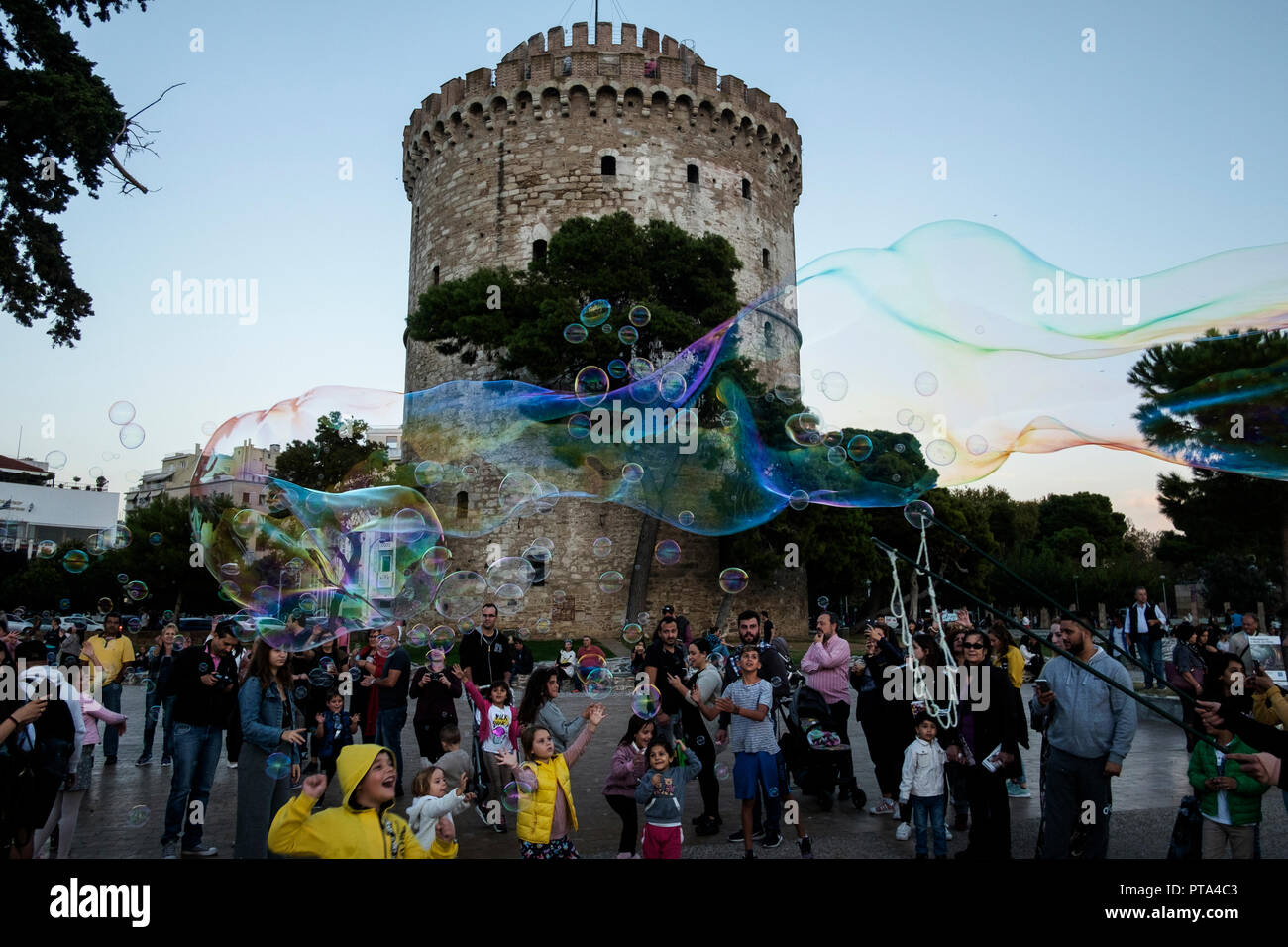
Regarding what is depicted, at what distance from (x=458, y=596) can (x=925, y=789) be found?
5656mm

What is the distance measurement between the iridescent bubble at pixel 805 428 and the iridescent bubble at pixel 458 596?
3715 millimetres

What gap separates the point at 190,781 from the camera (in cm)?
594

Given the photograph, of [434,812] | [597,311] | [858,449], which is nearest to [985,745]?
[434,812]

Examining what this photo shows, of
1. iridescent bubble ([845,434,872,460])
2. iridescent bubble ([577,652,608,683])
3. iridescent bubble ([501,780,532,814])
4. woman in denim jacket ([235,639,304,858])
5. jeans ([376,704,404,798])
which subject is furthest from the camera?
iridescent bubble ([845,434,872,460])

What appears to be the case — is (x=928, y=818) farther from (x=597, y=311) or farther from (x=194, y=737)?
(x=597, y=311)

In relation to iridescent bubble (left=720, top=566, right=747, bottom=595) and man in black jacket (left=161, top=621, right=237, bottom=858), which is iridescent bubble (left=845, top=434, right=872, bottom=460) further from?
man in black jacket (left=161, top=621, right=237, bottom=858)

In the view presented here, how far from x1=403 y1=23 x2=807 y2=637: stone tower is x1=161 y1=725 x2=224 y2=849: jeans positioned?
60.9ft

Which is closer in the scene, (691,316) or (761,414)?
(761,414)

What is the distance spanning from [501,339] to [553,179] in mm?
7011

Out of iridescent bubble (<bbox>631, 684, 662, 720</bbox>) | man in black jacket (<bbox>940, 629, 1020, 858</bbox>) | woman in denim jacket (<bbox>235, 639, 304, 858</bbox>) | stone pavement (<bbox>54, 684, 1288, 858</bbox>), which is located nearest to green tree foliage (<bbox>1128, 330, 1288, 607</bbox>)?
man in black jacket (<bbox>940, 629, 1020, 858</bbox>)

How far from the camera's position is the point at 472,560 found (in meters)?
26.4

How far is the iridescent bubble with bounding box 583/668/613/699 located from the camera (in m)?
6.74
